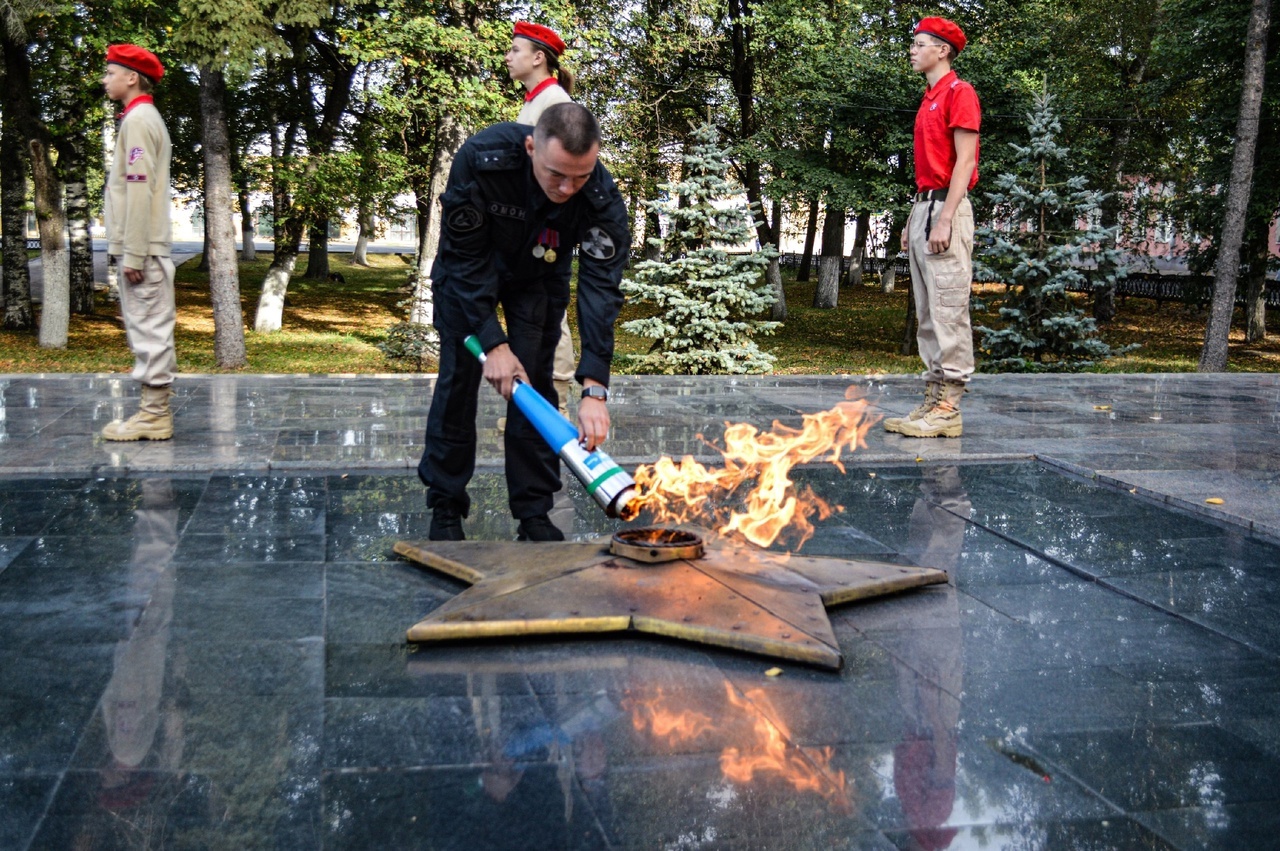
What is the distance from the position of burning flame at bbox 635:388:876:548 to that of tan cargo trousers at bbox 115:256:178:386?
328 centimetres

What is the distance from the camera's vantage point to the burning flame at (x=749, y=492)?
4895 millimetres

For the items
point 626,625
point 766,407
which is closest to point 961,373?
point 766,407

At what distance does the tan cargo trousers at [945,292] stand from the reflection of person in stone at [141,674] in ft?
17.0

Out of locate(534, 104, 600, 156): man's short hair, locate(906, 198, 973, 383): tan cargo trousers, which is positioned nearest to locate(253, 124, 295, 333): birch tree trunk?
locate(906, 198, 973, 383): tan cargo trousers

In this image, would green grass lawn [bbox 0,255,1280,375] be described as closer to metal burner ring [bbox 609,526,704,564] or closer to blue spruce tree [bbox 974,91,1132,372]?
blue spruce tree [bbox 974,91,1132,372]

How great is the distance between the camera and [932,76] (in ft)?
25.1

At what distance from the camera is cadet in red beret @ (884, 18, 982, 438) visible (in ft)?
24.4

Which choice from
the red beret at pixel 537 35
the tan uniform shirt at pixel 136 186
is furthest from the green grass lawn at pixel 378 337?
the red beret at pixel 537 35

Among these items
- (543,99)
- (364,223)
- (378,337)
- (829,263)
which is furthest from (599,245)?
(829,263)

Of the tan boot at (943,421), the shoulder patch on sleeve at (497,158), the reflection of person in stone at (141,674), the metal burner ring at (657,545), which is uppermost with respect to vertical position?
the shoulder patch on sleeve at (497,158)

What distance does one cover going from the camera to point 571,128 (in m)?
3.95

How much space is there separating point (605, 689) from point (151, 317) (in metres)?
5.21

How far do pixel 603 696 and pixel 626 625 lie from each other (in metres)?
0.47

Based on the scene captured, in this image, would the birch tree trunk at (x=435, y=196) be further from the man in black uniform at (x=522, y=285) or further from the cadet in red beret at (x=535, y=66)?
the man in black uniform at (x=522, y=285)
